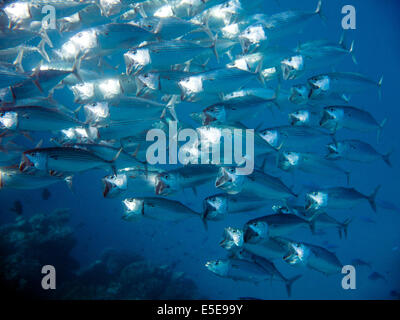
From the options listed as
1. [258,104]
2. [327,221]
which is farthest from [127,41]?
[327,221]

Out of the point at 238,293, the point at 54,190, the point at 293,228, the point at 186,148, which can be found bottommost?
the point at 54,190

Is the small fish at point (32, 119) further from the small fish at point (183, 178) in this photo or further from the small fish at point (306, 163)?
the small fish at point (306, 163)

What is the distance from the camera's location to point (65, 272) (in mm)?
10000

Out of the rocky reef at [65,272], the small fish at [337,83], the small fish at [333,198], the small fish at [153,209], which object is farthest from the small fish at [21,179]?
the rocky reef at [65,272]

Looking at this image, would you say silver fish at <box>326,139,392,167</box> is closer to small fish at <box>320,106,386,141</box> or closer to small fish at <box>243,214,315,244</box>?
small fish at <box>320,106,386,141</box>

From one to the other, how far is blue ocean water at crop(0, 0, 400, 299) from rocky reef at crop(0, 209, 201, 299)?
3182 mm

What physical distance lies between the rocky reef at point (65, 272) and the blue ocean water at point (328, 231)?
318 centimetres

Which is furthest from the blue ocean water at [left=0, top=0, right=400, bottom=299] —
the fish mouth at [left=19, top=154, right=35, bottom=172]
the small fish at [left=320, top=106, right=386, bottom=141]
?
the fish mouth at [left=19, top=154, right=35, bottom=172]

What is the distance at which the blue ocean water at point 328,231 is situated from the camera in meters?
16.2

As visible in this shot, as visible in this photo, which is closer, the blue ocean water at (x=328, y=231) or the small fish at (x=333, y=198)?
the small fish at (x=333, y=198)

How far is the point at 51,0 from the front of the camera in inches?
175

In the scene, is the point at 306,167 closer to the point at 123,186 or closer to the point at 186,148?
the point at 186,148

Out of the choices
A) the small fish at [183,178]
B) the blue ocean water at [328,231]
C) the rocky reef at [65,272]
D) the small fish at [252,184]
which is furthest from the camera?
the blue ocean water at [328,231]
